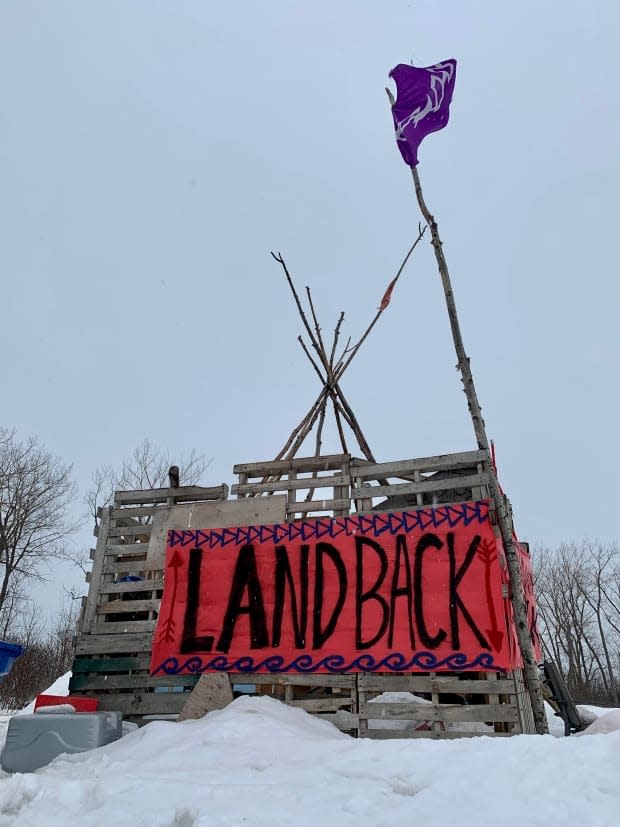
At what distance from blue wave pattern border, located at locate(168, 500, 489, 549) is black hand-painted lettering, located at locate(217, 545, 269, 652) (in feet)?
0.98

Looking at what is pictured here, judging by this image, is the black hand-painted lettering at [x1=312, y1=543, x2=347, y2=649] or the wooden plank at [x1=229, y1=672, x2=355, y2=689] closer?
the wooden plank at [x1=229, y1=672, x2=355, y2=689]

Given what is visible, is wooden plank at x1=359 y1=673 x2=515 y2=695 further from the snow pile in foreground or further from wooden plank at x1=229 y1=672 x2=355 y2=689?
the snow pile in foreground

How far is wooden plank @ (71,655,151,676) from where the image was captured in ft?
27.8

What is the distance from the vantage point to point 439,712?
705 cm

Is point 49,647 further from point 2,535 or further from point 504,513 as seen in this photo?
point 504,513

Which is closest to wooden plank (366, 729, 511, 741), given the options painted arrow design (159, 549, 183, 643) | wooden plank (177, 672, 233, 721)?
wooden plank (177, 672, 233, 721)

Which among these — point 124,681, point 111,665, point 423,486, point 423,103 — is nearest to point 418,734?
point 423,486

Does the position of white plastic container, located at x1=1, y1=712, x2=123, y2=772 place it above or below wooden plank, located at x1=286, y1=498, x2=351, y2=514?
below

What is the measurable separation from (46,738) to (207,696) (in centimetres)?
203

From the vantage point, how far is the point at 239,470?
930 centimetres

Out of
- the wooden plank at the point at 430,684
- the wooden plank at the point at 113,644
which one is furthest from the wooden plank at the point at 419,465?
the wooden plank at the point at 113,644

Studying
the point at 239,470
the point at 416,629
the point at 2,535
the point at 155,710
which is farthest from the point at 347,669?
the point at 2,535

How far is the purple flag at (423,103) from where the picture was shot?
10.2 m

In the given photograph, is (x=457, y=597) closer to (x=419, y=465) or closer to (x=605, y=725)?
(x=419, y=465)
